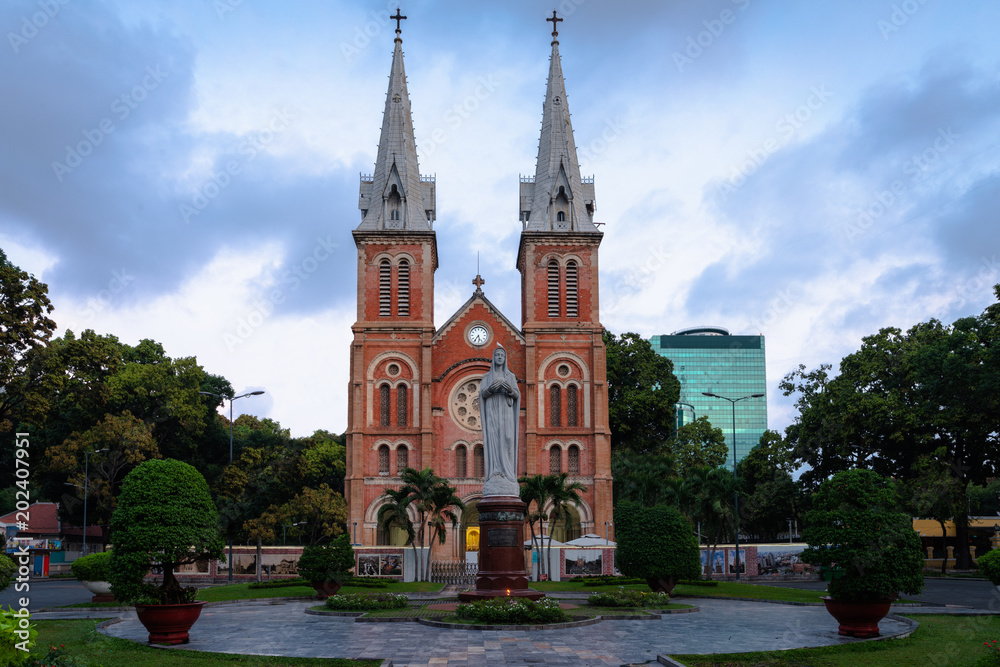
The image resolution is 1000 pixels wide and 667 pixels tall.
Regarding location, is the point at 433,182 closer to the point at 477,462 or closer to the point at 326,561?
the point at 477,462

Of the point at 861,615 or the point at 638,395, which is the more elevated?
the point at 638,395

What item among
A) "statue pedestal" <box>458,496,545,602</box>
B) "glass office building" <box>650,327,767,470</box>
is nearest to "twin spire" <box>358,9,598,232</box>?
"statue pedestal" <box>458,496,545,602</box>

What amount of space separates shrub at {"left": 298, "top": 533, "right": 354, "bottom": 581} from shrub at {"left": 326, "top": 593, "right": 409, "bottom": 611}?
2.35 meters

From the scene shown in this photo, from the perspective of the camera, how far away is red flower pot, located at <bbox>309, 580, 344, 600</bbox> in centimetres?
2600

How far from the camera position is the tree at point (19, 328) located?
3188 cm

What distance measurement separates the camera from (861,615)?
15586 mm

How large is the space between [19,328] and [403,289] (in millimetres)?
22591

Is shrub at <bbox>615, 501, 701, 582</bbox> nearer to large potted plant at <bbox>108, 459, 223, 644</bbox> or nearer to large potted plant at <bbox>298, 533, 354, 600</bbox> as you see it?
large potted plant at <bbox>298, 533, 354, 600</bbox>

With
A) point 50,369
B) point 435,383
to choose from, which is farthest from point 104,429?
point 435,383

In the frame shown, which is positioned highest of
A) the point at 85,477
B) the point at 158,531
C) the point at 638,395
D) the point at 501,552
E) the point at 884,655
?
the point at 638,395

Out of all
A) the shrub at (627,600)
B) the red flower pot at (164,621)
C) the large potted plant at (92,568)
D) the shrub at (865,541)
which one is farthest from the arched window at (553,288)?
the red flower pot at (164,621)

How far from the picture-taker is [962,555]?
144 ft

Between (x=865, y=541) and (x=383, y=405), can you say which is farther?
(x=383, y=405)

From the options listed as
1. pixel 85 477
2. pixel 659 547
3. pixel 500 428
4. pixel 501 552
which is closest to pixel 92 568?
pixel 501 552
